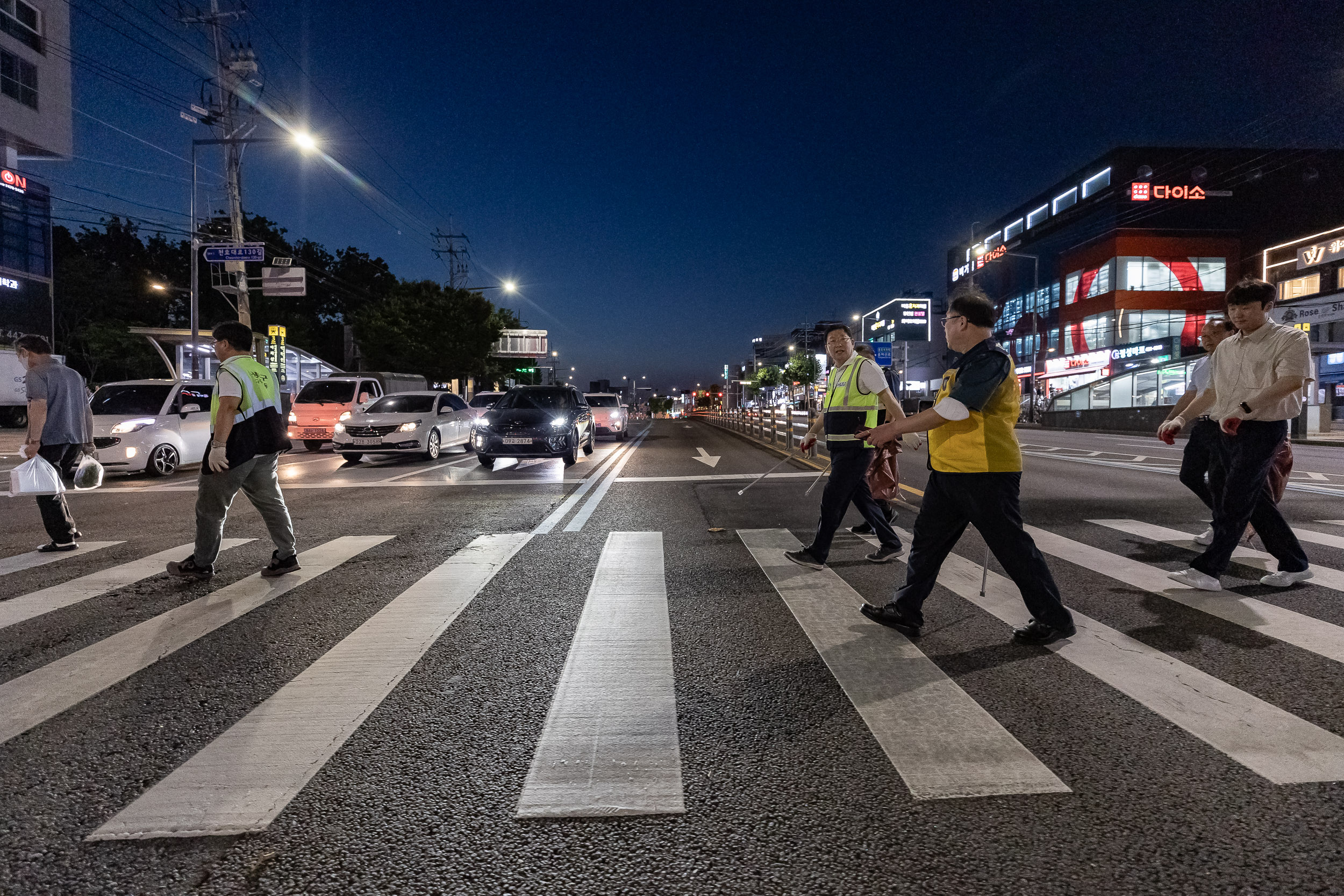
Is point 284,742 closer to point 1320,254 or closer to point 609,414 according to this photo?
point 609,414

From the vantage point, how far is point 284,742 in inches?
102

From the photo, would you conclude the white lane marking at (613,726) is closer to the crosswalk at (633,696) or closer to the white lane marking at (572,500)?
the crosswalk at (633,696)

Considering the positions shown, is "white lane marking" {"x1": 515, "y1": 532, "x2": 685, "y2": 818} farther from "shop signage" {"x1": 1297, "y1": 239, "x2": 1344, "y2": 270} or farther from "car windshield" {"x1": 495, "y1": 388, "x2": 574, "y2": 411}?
"shop signage" {"x1": 1297, "y1": 239, "x2": 1344, "y2": 270}

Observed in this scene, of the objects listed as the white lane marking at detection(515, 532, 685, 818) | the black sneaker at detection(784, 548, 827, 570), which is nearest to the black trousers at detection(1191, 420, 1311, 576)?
the black sneaker at detection(784, 548, 827, 570)

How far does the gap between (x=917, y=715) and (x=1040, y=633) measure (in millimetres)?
1211

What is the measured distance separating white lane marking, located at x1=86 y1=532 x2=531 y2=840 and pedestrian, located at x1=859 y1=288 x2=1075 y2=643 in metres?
2.53

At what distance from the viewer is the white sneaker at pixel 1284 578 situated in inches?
183

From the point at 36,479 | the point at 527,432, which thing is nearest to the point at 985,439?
the point at 36,479

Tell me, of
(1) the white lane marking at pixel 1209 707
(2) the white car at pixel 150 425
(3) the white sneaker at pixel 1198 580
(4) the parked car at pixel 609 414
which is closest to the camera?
(1) the white lane marking at pixel 1209 707

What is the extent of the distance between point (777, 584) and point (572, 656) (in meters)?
1.80

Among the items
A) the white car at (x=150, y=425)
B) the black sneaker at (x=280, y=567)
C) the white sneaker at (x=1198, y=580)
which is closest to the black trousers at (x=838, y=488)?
the white sneaker at (x=1198, y=580)

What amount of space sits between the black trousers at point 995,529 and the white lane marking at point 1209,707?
233mm

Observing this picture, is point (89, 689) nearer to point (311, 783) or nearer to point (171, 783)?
point (171, 783)

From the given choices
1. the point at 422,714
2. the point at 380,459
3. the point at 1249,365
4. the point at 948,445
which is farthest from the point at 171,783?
the point at 380,459
